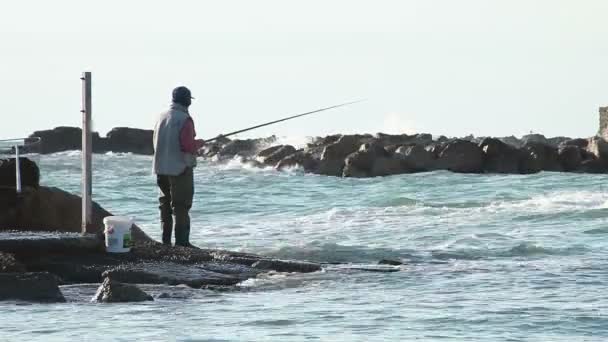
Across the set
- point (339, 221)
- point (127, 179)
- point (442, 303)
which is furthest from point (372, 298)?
point (127, 179)

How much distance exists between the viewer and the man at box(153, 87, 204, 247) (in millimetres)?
13086

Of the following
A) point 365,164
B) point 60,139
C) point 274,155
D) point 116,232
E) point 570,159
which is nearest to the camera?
point 116,232

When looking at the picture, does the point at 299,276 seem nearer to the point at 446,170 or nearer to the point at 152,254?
the point at 152,254

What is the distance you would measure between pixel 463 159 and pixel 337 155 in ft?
18.4

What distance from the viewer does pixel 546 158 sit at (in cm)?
4259

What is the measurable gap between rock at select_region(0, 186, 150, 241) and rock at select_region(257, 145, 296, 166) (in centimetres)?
3663

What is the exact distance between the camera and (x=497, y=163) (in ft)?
135

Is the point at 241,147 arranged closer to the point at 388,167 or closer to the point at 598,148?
the point at 388,167

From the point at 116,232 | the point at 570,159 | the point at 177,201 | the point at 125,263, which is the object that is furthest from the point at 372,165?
the point at 125,263

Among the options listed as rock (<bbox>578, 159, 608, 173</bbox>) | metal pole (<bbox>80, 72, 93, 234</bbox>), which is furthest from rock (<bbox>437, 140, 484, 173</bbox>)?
metal pole (<bbox>80, 72, 93, 234</bbox>)

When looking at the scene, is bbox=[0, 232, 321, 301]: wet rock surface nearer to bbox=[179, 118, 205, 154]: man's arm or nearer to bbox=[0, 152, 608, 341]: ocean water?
bbox=[0, 152, 608, 341]: ocean water

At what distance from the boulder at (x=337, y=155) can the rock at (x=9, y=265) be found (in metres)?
32.4

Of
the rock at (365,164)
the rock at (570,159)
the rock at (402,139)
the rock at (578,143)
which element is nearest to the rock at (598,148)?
the rock at (570,159)

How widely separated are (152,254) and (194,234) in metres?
6.89
